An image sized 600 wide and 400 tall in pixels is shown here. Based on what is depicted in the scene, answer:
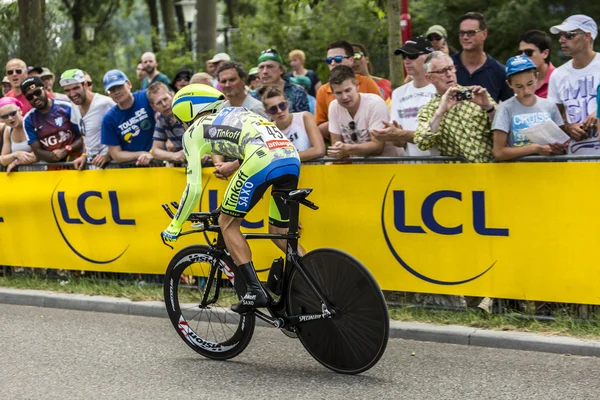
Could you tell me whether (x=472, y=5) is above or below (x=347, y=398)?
above

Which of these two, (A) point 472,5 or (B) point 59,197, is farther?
(A) point 472,5

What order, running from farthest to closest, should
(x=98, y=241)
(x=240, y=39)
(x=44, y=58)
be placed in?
1. (x=240, y=39)
2. (x=44, y=58)
3. (x=98, y=241)

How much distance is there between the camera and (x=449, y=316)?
25.9ft

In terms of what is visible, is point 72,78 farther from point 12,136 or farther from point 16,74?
point 16,74

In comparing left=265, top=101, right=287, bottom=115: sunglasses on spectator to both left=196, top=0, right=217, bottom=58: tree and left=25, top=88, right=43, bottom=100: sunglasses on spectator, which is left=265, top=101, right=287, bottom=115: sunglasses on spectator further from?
left=196, top=0, right=217, bottom=58: tree

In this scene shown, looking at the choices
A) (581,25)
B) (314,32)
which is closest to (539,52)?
(581,25)

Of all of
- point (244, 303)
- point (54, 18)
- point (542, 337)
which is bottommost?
point (542, 337)

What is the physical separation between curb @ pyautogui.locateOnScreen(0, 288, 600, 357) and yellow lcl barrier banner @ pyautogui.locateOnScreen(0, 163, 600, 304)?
469 mm

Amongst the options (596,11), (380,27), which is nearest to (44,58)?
(380,27)

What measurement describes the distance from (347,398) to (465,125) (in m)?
2.77

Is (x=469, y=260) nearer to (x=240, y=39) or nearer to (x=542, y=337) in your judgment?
(x=542, y=337)

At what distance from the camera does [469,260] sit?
7836mm

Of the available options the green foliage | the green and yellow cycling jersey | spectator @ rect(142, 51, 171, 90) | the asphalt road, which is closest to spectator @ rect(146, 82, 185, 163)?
the asphalt road

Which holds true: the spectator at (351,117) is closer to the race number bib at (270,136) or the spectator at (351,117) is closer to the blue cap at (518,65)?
the blue cap at (518,65)
